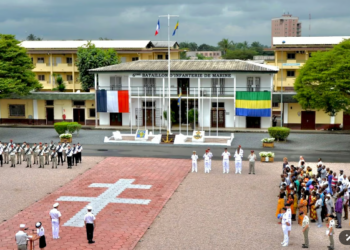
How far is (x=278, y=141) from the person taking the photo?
1554 inches

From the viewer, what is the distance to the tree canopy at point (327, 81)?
115 ft

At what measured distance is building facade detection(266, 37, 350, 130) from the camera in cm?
4684

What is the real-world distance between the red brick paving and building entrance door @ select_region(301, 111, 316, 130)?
21.0 metres

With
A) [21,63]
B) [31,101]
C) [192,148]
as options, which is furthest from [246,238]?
[31,101]

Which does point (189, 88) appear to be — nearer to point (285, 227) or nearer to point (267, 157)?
point (267, 157)

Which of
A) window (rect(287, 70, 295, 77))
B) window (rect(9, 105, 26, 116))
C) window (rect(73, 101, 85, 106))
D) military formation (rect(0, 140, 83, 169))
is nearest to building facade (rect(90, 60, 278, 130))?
window (rect(73, 101, 85, 106))

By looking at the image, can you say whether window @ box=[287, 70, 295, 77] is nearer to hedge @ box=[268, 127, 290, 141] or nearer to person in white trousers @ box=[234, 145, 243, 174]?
hedge @ box=[268, 127, 290, 141]

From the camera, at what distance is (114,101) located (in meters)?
48.0

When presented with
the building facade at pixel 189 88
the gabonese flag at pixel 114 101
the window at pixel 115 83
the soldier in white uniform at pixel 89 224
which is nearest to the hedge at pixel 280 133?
the building facade at pixel 189 88

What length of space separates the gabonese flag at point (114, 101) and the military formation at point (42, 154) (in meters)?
16.7

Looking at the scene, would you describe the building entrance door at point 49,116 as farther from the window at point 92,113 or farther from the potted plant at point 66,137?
the potted plant at point 66,137

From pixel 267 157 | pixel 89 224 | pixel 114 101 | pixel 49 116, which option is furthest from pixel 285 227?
pixel 49 116

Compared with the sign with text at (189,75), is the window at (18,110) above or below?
below

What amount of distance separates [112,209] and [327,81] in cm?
2184
